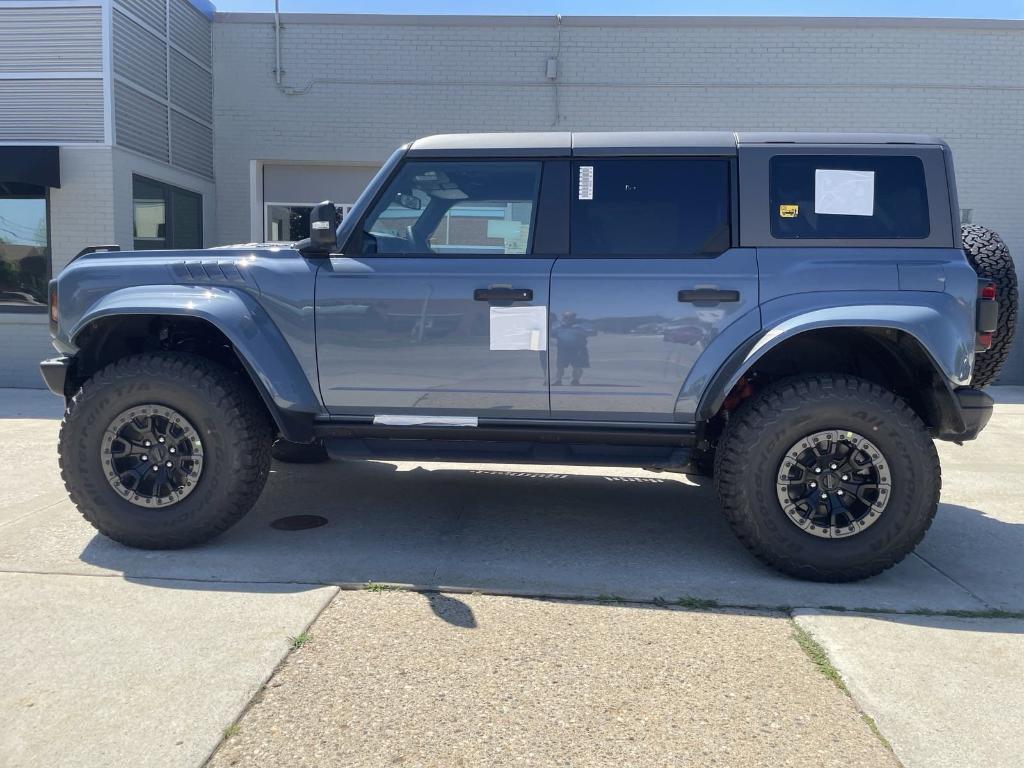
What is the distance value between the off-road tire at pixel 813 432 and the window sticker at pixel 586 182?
135cm

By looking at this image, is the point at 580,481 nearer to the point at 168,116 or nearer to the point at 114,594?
the point at 114,594

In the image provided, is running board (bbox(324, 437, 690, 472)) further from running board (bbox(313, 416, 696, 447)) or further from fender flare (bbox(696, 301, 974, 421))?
fender flare (bbox(696, 301, 974, 421))

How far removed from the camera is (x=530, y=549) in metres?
4.30

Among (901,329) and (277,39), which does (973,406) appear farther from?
(277,39)

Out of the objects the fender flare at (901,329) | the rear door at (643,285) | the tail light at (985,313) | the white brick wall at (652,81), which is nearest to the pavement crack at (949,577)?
the fender flare at (901,329)

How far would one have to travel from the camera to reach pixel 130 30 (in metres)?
9.96

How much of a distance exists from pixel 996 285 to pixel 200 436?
13.4ft

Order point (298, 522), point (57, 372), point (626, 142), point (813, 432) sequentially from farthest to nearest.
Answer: point (298, 522), point (57, 372), point (626, 142), point (813, 432)

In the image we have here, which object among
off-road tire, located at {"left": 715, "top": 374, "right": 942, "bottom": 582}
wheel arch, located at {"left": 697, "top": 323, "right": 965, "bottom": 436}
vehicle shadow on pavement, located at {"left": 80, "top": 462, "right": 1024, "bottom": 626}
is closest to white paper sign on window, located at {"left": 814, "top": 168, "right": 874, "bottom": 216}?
wheel arch, located at {"left": 697, "top": 323, "right": 965, "bottom": 436}

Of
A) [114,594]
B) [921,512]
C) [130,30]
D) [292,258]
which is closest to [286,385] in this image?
[292,258]

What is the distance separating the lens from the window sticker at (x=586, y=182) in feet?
13.6

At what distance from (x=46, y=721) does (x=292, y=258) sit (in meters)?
2.40

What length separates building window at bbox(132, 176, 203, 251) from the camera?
10.4 metres

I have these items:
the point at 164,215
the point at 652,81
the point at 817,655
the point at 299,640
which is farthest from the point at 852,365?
the point at 164,215
